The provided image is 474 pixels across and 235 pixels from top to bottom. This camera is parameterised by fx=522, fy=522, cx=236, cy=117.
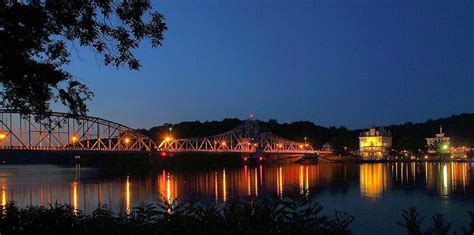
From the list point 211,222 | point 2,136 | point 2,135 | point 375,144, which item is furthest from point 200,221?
point 375,144

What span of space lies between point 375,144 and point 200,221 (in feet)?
575

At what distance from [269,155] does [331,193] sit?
393ft

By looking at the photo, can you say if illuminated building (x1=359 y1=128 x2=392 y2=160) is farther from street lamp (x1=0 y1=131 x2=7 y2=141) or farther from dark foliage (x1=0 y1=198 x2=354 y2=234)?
dark foliage (x1=0 y1=198 x2=354 y2=234)

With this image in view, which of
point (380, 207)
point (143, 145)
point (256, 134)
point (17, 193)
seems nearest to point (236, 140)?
point (256, 134)

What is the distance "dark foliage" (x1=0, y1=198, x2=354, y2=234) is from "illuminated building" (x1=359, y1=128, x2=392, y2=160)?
16812cm

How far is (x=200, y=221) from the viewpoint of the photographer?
1023cm

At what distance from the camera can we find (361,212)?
38.2 meters

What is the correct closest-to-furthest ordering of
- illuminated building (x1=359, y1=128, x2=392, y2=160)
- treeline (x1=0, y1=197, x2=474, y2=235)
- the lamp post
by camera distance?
treeline (x1=0, y1=197, x2=474, y2=235) → the lamp post → illuminated building (x1=359, y1=128, x2=392, y2=160)

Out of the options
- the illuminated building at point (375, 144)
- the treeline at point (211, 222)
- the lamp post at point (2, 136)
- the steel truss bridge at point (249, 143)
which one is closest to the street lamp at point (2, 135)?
the lamp post at point (2, 136)

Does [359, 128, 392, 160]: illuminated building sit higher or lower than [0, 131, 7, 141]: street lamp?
lower

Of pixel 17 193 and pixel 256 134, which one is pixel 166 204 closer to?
pixel 17 193

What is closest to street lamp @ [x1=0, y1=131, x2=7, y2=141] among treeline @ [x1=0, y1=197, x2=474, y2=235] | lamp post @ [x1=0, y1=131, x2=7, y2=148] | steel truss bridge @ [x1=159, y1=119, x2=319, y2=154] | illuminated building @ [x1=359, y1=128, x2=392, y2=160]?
Answer: lamp post @ [x1=0, y1=131, x2=7, y2=148]

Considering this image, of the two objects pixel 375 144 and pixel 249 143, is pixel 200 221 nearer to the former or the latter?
pixel 249 143

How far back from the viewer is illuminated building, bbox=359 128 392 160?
576ft
